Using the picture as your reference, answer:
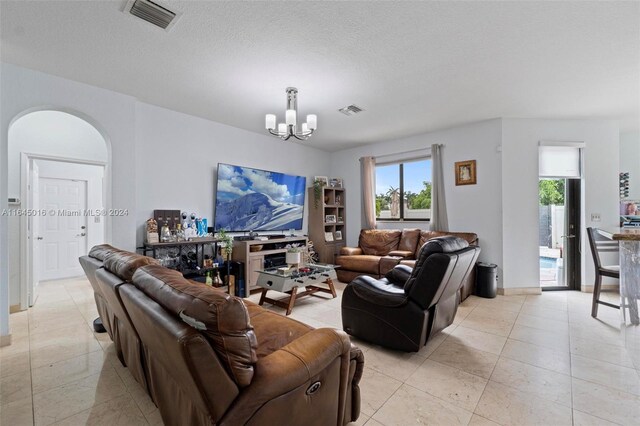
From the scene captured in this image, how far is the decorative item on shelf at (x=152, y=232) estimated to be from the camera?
3.61m

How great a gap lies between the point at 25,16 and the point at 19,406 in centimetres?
275

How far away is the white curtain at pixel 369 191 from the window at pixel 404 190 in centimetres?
24

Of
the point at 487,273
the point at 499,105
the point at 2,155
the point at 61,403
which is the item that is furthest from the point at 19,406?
the point at 499,105

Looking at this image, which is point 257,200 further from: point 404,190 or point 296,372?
point 296,372

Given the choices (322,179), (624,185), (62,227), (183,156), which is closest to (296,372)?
(183,156)

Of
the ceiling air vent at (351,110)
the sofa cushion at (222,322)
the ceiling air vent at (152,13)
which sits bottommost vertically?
the sofa cushion at (222,322)

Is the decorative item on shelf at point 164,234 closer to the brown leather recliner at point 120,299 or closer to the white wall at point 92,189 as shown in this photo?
the brown leather recliner at point 120,299

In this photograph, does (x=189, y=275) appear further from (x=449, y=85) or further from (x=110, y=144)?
(x=449, y=85)

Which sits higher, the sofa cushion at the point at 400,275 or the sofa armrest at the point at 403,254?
the sofa cushion at the point at 400,275

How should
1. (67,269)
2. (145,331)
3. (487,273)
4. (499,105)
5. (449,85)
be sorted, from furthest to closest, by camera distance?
1. (67,269)
2. (487,273)
3. (499,105)
4. (449,85)
5. (145,331)

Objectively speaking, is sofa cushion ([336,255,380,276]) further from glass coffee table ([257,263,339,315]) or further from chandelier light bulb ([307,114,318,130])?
chandelier light bulb ([307,114,318,130])

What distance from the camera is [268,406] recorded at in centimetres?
115

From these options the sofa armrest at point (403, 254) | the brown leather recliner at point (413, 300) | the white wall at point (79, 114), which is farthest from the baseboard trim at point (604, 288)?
the white wall at point (79, 114)

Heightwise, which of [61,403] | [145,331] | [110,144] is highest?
[110,144]
